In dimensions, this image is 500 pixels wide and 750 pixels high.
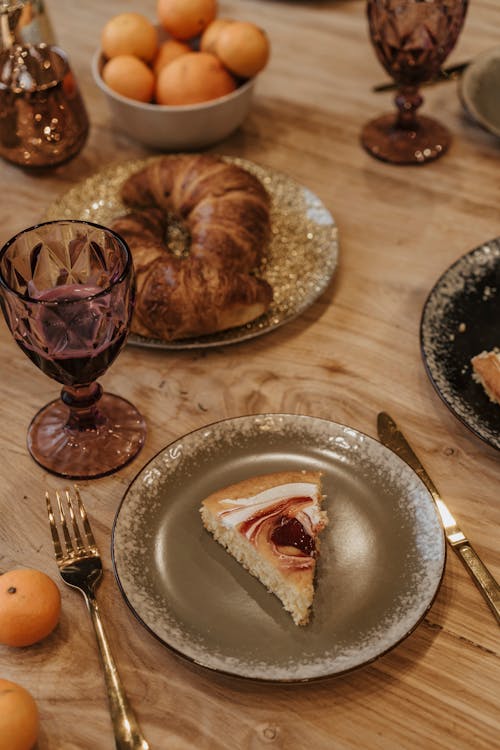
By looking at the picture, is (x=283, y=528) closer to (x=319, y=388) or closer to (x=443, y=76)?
(x=319, y=388)

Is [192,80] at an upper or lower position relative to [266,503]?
upper

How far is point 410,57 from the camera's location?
1.32m

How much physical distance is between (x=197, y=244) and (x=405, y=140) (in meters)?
0.52

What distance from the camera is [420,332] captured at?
3.37ft

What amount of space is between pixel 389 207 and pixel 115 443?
644 mm

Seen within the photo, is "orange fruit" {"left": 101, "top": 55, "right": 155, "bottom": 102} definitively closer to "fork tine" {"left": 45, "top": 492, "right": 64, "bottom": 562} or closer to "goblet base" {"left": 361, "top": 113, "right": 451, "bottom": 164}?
"goblet base" {"left": 361, "top": 113, "right": 451, "bottom": 164}

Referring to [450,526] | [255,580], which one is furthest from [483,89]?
[255,580]

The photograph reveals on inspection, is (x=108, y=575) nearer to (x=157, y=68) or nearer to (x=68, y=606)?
(x=68, y=606)

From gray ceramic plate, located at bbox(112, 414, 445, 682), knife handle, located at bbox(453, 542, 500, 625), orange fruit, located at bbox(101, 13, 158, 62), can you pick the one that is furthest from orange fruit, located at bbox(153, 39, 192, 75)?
knife handle, located at bbox(453, 542, 500, 625)

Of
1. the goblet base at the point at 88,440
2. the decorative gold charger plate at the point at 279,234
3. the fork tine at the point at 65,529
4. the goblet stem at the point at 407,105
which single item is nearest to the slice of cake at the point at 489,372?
the decorative gold charger plate at the point at 279,234

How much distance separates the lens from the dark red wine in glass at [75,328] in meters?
0.84

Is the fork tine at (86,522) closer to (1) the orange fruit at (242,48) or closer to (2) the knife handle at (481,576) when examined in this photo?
(2) the knife handle at (481,576)

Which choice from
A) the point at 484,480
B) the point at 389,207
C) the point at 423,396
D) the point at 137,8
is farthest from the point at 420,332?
the point at 137,8

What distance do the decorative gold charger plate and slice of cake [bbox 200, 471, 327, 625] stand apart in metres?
0.28
